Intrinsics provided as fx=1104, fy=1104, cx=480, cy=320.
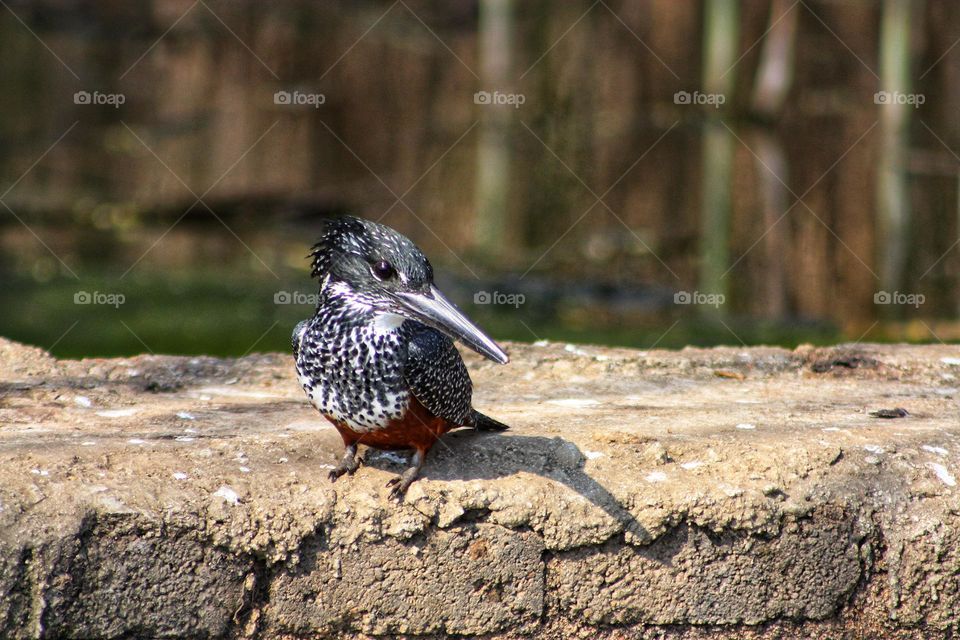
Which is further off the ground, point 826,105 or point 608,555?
point 826,105

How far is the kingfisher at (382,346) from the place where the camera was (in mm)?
3283

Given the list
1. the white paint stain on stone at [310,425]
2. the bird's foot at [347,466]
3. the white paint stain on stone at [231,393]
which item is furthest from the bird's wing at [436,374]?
the white paint stain on stone at [231,393]

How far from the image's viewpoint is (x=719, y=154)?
8.01 m

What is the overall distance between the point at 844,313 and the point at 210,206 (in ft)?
17.2

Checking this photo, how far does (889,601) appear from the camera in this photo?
3.53 m

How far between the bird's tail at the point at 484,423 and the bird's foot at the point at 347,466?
418mm

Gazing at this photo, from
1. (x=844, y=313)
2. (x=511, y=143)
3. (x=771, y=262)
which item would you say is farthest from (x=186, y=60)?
(x=844, y=313)

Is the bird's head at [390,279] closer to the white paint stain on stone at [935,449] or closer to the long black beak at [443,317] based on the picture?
the long black beak at [443,317]

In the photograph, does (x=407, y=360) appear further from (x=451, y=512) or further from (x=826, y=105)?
(x=826, y=105)

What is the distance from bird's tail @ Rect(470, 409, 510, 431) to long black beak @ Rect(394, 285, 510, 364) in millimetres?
467

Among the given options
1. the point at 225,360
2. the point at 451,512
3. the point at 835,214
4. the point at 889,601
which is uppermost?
the point at 835,214

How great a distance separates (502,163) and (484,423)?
16.0 ft

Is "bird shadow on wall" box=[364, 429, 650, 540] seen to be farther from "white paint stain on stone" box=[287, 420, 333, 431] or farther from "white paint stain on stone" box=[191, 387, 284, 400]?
"white paint stain on stone" box=[191, 387, 284, 400]

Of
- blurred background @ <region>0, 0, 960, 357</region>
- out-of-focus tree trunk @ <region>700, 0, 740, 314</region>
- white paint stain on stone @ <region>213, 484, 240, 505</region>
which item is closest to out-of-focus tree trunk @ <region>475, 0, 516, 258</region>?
blurred background @ <region>0, 0, 960, 357</region>
